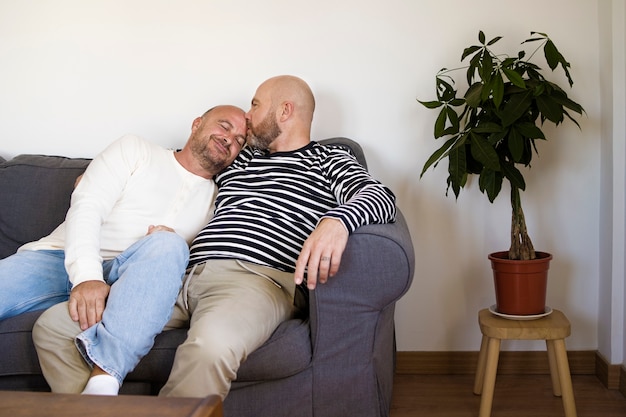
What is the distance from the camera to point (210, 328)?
176cm

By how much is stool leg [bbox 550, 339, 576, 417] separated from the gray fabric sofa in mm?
615

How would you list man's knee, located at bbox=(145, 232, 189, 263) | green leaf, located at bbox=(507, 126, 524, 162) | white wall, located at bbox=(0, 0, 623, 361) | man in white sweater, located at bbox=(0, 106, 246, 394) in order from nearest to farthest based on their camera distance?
man in white sweater, located at bbox=(0, 106, 246, 394) < man's knee, located at bbox=(145, 232, 189, 263) < green leaf, located at bbox=(507, 126, 524, 162) < white wall, located at bbox=(0, 0, 623, 361)

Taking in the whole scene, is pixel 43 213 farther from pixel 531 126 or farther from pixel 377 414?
pixel 531 126

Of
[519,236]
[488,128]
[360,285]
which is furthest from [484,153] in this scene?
[360,285]

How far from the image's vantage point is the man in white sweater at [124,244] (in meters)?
1.77

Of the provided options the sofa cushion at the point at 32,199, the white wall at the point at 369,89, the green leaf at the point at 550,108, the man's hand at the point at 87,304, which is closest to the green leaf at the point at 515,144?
the green leaf at the point at 550,108

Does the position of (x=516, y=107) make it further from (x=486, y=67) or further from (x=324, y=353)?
(x=324, y=353)

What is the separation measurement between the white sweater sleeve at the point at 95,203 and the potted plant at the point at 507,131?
3.22ft

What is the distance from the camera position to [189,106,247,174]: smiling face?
7.84ft

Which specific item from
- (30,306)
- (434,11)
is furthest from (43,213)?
(434,11)

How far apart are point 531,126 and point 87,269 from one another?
1.42 metres

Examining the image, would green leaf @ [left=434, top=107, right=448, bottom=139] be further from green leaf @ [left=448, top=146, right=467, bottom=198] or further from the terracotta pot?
the terracotta pot

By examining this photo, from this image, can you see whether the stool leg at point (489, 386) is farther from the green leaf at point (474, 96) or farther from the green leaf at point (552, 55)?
the green leaf at point (552, 55)

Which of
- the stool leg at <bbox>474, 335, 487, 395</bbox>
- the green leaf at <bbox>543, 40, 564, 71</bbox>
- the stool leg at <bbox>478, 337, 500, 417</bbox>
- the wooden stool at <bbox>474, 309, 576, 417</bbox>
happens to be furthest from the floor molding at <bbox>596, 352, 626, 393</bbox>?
the green leaf at <bbox>543, 40, 564, 71</bbox>
